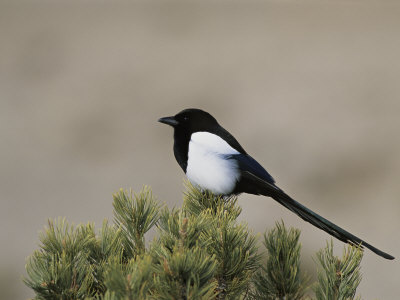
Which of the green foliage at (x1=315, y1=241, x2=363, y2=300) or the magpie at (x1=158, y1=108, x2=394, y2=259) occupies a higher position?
the magpie at (x1=158, y1=108, x2=394, y2=259)

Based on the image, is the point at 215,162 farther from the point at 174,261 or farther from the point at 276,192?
the point at 174,261

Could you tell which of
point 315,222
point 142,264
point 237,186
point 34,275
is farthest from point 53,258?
point 237,186

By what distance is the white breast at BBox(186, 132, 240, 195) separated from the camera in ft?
4.74

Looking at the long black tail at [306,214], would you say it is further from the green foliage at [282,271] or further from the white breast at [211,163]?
the green foliage at [282,271]

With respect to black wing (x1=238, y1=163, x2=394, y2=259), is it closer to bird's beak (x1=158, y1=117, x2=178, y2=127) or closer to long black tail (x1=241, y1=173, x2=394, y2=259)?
long black tail (x1=241, y1=173, x2=394, y2=259)

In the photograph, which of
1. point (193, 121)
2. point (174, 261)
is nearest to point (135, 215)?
point (174, 261)

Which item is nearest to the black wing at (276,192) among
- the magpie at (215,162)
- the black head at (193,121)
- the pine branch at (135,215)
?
the magpie at (215,162)

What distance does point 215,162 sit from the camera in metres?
1.49

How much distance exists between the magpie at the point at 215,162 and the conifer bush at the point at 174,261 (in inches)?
18.5

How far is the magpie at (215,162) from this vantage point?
145cm

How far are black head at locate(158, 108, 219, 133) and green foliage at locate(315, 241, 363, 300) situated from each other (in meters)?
0.74

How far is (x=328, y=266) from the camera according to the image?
893 millimetres

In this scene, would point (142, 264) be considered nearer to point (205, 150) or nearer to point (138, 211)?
Answer: point (138, 211)

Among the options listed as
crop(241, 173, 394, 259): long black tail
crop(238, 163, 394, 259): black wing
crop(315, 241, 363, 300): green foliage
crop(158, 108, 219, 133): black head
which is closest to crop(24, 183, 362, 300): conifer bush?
crop(315, 241, 363, 300): green foliage
